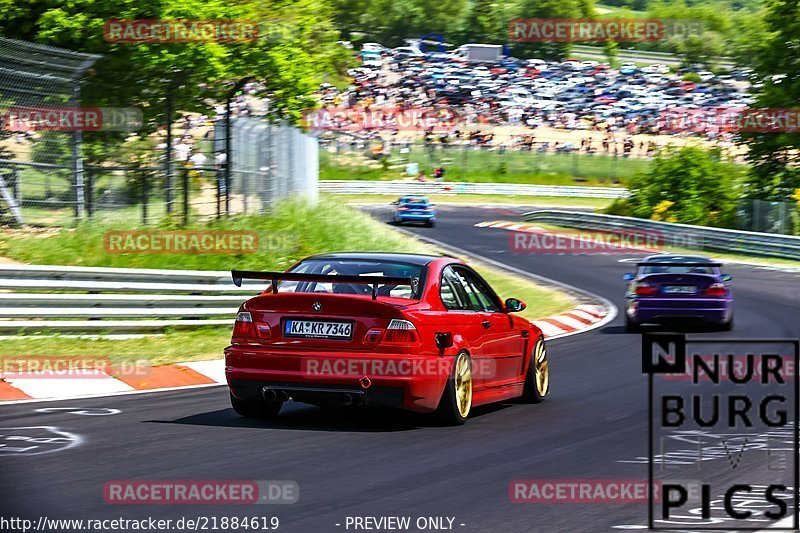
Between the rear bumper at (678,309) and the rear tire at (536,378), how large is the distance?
288 inches

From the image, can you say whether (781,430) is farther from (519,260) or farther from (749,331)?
(519,260)

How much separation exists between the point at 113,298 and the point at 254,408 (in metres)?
5.17

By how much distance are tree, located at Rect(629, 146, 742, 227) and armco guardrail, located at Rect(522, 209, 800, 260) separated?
219 centimetres

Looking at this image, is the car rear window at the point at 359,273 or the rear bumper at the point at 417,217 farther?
the rear bumper at the point at 417,217

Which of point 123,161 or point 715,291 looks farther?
point 123,161

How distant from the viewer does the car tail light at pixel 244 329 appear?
9133mm

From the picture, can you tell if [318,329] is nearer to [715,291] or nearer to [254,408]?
[254,408]

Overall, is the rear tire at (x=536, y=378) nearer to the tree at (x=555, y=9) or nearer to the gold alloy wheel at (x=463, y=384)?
the gold alloy wheel at (x=463, y=384)

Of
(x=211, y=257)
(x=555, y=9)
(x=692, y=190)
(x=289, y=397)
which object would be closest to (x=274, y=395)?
(x=289, y=397)

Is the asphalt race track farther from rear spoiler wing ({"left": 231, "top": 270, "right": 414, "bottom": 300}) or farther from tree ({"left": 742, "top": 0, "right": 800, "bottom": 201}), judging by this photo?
tree ({"left": 742, "top": 0, "right": 800, "bottom": 201})

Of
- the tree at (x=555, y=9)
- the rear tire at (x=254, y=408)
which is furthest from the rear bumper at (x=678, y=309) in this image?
the tree at (x=555, y=9)

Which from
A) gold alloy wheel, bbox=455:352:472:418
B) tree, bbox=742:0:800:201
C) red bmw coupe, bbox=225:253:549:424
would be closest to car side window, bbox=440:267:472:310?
red bmw coupe, bbox=225:253:549:424

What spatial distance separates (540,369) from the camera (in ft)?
36.9

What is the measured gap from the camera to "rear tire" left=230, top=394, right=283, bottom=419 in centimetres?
954
